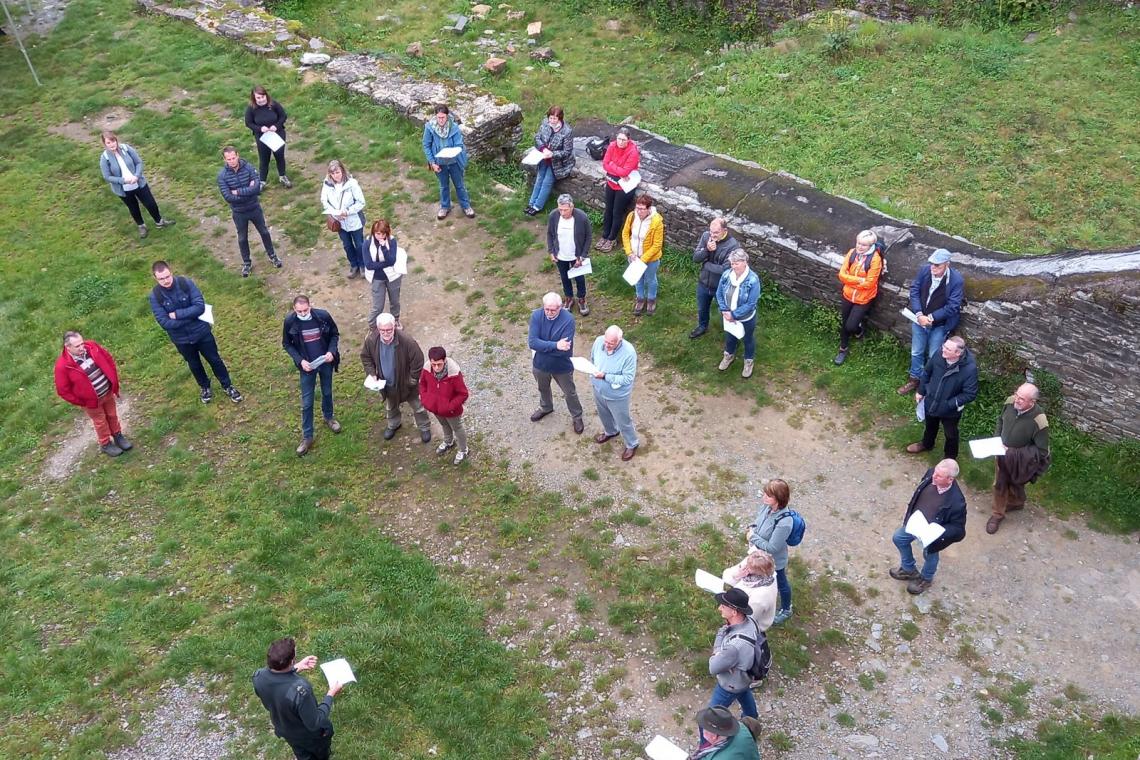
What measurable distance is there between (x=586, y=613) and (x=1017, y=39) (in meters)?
12.7

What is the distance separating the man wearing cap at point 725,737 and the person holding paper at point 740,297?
16.4ft

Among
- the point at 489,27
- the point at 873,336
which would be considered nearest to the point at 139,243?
the point at 489,27

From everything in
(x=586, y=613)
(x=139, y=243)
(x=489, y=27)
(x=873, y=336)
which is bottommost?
(x=586, y=613)

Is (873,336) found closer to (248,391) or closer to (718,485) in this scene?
(718,485)

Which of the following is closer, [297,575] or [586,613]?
[586,613]

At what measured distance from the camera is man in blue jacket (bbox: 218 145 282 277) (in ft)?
36.2

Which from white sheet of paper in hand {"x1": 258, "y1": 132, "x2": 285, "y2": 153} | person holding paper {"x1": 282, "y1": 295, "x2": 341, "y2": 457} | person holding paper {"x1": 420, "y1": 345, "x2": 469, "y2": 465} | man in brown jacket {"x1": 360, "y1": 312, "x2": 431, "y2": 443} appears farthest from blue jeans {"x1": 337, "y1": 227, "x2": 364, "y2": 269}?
person holding paper {"x1": 420, "y1": 345, "x2": 469, "y2": 465}

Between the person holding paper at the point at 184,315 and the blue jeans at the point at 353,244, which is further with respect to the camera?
the blue jeans at the point at 353,244

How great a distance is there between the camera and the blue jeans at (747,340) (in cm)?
943

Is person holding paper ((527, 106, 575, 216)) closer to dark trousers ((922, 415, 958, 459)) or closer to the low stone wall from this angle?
the low stone wall

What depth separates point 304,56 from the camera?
1619 centimetres

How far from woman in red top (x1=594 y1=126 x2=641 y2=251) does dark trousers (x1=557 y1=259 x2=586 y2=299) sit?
3.75 ft

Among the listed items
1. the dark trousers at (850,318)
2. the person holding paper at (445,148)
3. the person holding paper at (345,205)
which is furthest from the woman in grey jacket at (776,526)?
the person holding paper at (445,148)

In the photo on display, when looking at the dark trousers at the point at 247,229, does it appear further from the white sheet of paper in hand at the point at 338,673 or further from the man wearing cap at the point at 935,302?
the man wearing cap at the point at 935,302
